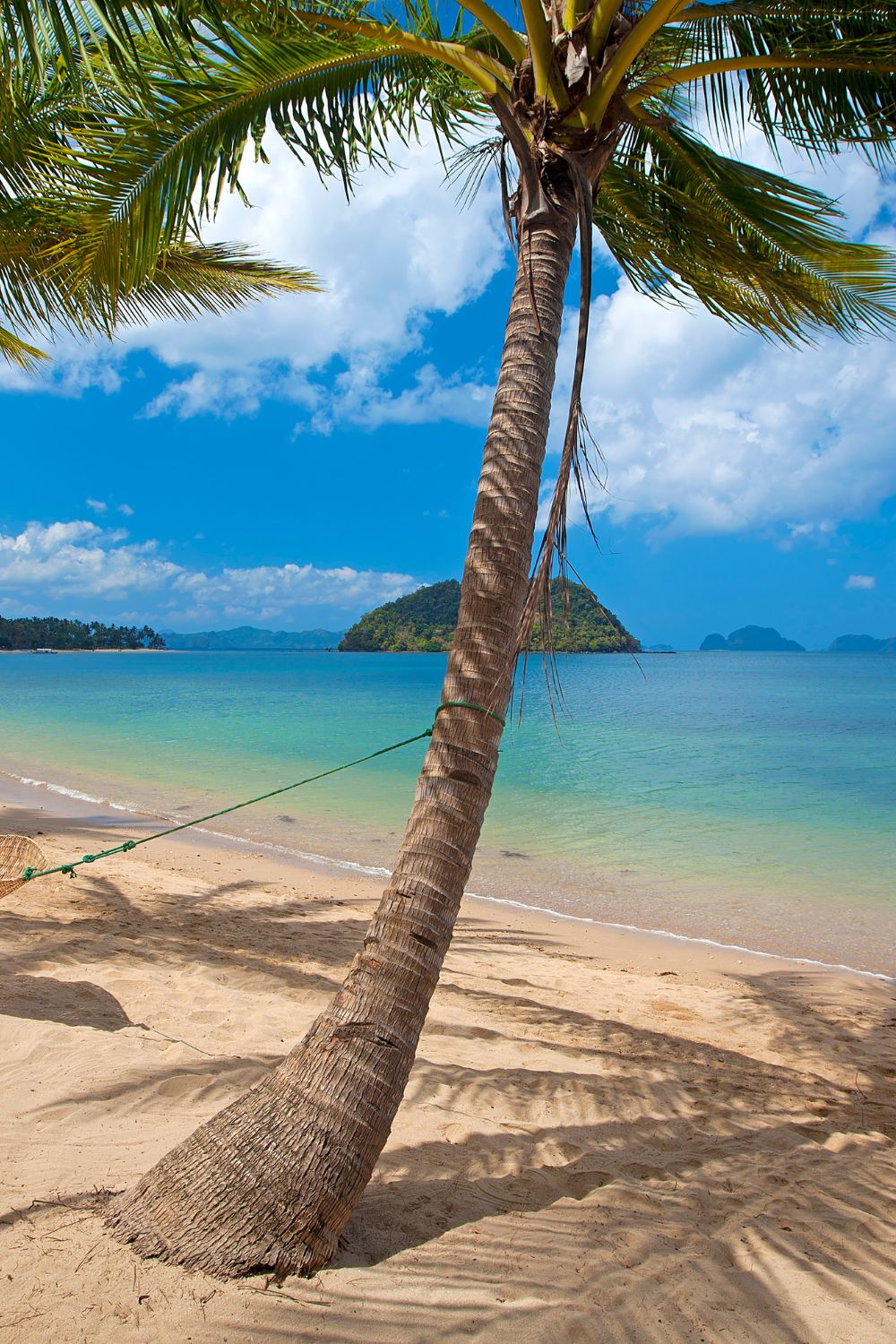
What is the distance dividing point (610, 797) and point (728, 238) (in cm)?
1043

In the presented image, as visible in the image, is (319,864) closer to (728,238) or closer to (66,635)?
(728,238)

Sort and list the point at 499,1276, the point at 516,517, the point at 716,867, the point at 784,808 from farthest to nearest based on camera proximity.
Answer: the point at 784,808 → the point at 716,867 → the point at 516,517 → the point at 499,1276

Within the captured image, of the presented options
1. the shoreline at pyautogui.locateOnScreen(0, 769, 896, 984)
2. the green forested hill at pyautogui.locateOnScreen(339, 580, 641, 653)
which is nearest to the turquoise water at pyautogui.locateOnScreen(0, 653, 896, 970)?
the shoreline at pyautogui.locateOnScreen(0, 769, 896, 984)

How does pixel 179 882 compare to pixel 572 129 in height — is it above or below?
below

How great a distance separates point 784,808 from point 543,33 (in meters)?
12.6

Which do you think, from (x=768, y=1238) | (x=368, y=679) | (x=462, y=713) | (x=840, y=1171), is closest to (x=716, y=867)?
(x=840, y=1171)

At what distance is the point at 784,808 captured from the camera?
44.7 ft

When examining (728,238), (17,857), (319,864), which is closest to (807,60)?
(728,238)

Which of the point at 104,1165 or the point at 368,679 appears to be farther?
the point at 368,679

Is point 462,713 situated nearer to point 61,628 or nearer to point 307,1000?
point 307,1000

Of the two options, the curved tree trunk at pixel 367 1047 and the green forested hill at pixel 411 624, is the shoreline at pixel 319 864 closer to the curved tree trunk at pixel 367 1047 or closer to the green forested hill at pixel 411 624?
the curved tree trunk at pixel 367 1047

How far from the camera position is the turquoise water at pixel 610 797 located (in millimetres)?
8578

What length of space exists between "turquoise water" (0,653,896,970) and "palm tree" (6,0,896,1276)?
564cm

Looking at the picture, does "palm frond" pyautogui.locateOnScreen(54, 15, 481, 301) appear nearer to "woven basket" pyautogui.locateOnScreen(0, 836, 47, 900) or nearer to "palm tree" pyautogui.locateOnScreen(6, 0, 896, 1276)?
"palm tree" pyautogui.locateOnScreen(6, 0, 896, 1276)
